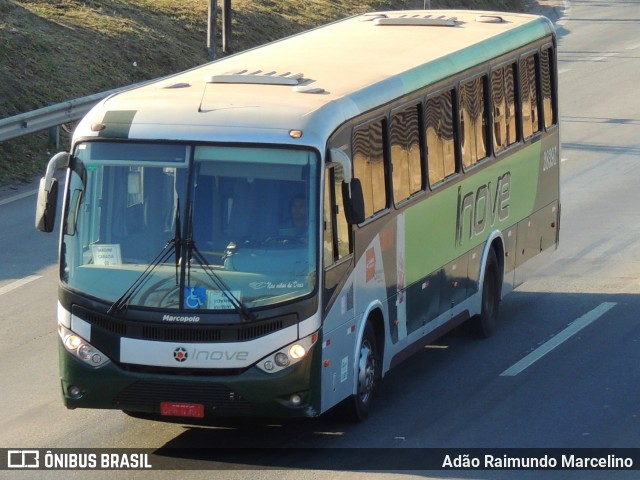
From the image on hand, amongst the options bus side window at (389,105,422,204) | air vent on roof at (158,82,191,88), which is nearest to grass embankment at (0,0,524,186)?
bus side window at (389,105,422,204)

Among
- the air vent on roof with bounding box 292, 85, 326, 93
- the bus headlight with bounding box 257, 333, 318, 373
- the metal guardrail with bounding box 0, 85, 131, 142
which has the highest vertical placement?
the air vent on roof with bounding box 292, 85, 326, 93

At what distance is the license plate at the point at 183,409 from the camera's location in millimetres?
10047

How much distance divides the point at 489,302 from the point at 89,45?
14.3 metres

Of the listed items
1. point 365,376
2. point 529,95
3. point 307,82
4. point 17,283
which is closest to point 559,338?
point 529,95

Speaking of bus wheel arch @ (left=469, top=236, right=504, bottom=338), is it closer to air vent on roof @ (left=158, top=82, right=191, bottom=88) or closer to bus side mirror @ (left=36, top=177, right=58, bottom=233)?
air vent on roof @ (left=158, top=82, right=191, bottom=88)

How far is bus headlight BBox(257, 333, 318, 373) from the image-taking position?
1003 cm

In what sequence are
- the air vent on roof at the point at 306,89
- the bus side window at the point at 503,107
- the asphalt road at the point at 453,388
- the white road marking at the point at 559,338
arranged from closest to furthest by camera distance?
the asphalt road at the point at 453,388 → the air vent on roof at the point at 306,89 → the white road marking at the point at 559,338 → the bus side window at the point at 503,107

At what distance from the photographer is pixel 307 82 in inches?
448

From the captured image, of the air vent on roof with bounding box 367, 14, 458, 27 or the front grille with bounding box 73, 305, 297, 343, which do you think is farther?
the air vent on roof with bounding box 367, 14, 458, 27

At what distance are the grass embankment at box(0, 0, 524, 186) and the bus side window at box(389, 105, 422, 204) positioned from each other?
33.1 ft

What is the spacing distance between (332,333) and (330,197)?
980 mm

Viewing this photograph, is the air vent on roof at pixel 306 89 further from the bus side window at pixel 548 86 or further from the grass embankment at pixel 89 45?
the grass embankment at pixel 89 45

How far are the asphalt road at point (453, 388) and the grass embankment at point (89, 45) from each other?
3491mm

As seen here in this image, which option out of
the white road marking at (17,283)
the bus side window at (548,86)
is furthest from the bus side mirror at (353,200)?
the white road marking at (17,283)
